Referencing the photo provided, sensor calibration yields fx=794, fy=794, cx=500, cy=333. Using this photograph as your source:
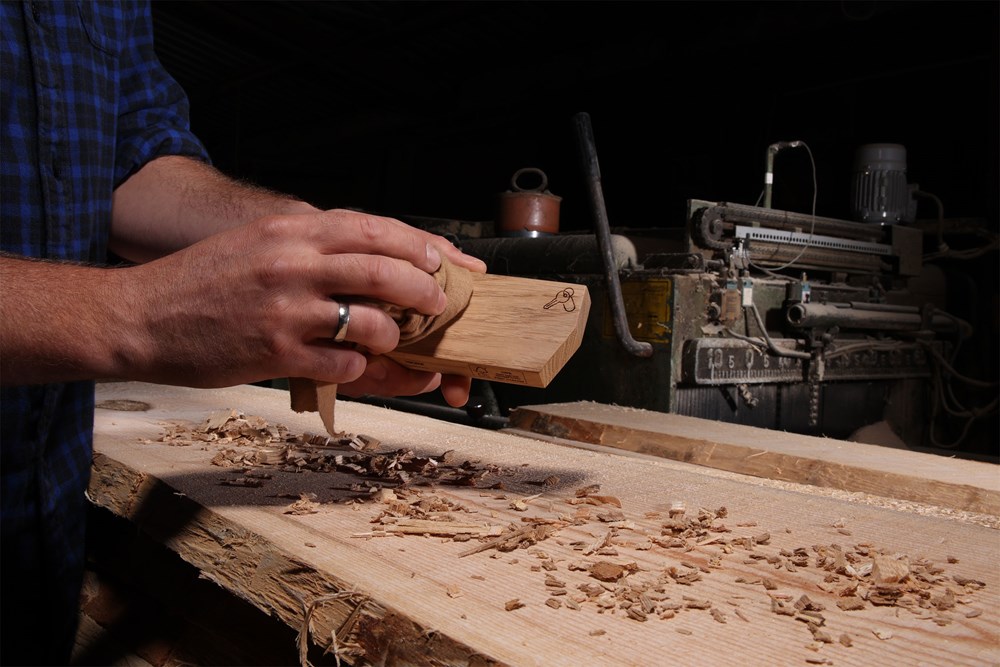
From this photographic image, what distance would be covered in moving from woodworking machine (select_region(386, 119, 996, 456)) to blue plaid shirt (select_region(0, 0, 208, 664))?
7.07ft

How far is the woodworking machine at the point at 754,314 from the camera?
3322 mm

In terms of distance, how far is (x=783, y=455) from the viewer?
5.60ft

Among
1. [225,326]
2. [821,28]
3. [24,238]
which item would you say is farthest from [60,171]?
[821,28]

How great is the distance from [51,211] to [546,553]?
90 cm

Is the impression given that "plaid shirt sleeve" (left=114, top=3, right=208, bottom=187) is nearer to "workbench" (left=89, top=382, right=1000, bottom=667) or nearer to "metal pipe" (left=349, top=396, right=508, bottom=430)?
"workbench" (left=89, top=382, right=1000, bottom=667)

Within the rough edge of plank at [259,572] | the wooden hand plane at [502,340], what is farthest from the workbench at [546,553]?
the wooden hand plane at [502,340]

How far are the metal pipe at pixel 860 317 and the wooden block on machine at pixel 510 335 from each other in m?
2.63

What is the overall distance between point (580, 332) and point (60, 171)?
2.76 feet

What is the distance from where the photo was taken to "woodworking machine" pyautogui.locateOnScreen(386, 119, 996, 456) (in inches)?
131

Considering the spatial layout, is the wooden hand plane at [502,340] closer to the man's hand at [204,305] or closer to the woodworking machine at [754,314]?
the man's hand at [204,305]

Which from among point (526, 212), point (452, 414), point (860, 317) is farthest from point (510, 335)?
point (860, 317)

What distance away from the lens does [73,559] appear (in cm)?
132

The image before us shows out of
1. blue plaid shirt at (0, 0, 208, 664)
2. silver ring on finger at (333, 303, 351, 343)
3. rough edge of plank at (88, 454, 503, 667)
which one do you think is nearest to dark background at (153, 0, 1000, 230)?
blue plaid shirt at (0, 0, 208, 664)

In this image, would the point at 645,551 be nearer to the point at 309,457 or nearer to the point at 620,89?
the point at 309,457
